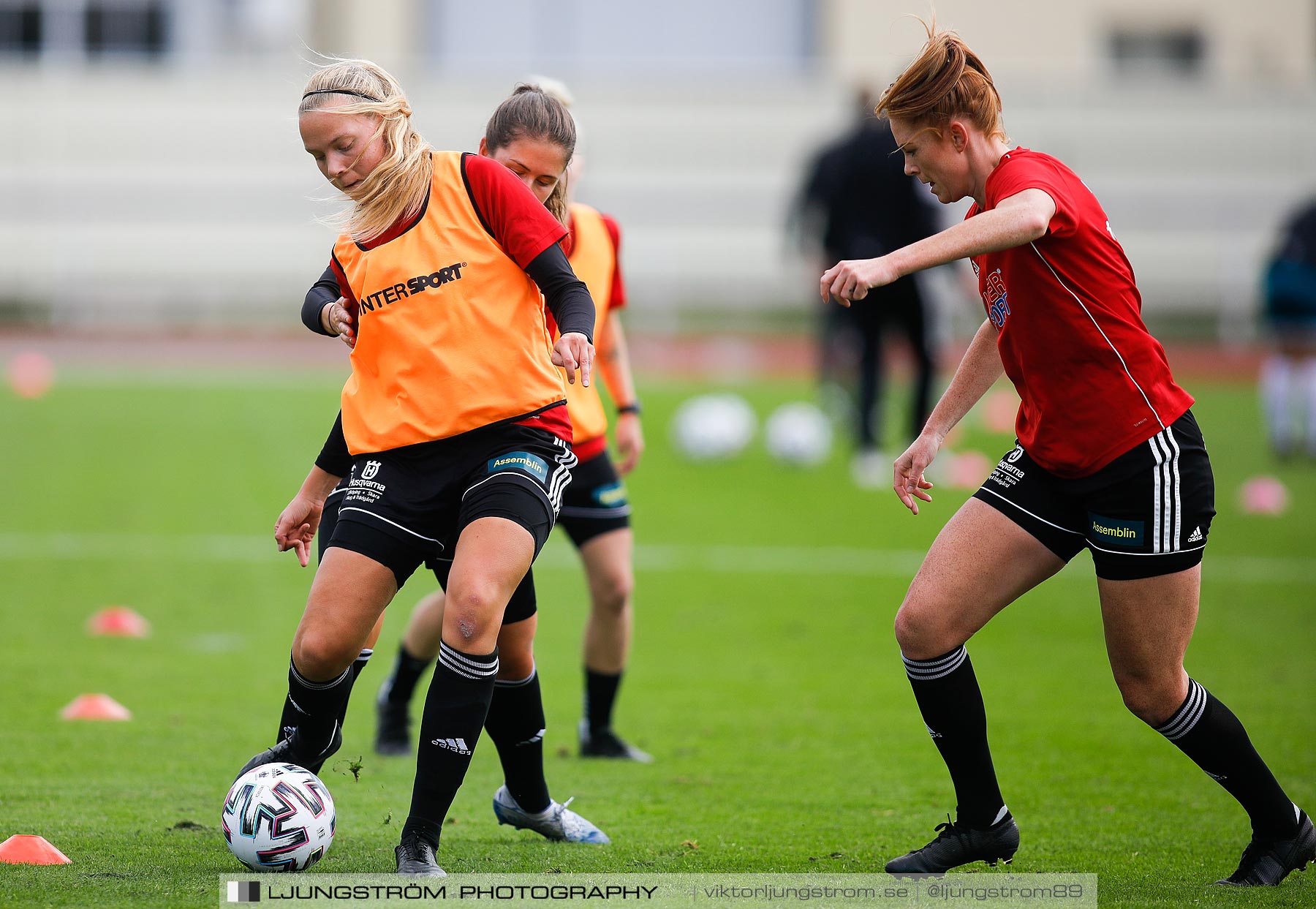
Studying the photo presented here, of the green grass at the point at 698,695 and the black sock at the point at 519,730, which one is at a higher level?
the black sock at the point at 519,730

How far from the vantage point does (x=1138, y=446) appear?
3760mm

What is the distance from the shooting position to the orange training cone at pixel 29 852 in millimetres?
3877

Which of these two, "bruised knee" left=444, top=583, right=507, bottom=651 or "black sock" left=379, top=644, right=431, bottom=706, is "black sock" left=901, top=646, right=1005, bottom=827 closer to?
"bruised knee" left=444, top=583, right=507, bottom=651

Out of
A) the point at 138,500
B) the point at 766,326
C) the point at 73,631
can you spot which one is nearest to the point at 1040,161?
the point at 73,631

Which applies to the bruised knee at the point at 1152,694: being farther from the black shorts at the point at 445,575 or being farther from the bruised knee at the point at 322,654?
the bruised knee at the point at 322,654

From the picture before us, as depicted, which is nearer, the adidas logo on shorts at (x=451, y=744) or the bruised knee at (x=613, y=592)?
the adidas logo on shorts at (x=451, y=744)

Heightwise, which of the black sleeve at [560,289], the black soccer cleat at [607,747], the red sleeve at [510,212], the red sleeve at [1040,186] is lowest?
the black soccer cleat at [607,747]

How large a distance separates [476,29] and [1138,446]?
26.4 meters

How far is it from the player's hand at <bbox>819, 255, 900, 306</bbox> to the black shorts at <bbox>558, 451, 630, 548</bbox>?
7.04 ft

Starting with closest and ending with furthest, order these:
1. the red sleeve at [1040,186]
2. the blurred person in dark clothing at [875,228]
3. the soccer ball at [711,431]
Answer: the red sleeve at [1040,186]
the blurred person in dark clothing at [875,228]
the soccer ball at [711,431]

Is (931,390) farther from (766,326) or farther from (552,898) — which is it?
(766,326)

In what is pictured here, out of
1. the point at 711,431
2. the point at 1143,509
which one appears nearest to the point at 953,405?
the point at 1143,509

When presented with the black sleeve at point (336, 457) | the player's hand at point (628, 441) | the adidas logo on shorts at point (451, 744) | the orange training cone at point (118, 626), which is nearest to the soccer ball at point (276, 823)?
the adidas logo on shorts at point (451, 744)

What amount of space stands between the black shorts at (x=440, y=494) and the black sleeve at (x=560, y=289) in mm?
314
